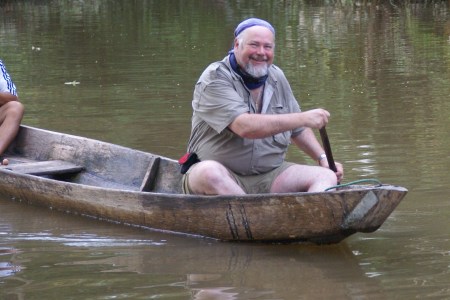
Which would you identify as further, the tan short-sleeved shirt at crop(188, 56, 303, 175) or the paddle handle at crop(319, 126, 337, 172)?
the tan short-sleeved shirt at crop(188, 56, 303, 175)

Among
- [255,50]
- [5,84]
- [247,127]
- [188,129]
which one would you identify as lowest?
[188,129]

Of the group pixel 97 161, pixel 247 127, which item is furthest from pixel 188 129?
pixel 247 127

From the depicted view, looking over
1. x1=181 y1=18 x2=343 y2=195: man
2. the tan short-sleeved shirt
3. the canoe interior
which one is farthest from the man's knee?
the canoe interior

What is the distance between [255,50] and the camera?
21.3 ft

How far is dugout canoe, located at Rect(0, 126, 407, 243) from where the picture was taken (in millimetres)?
6129

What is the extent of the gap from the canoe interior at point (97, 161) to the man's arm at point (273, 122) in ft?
4.74

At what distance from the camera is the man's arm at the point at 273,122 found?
6199 mm

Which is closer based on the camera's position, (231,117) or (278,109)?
(231,117)

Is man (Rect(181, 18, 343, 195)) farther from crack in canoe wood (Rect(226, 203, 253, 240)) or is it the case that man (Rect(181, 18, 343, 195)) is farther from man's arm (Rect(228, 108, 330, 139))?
crack in canoe wood (Rect(226, 203, 253, 240))

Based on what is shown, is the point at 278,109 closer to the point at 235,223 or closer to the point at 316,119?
the point at 316,119

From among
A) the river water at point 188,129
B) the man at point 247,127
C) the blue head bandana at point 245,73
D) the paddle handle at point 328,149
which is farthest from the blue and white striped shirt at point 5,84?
the paddle handle at point 328,149

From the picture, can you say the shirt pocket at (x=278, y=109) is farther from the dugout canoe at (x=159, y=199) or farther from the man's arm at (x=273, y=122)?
the dugout canoe at (x=159, y=199)

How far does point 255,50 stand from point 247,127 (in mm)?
459

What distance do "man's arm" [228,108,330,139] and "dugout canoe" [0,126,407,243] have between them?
0.36 m
